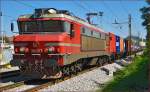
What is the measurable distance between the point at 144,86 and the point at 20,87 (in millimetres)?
5123

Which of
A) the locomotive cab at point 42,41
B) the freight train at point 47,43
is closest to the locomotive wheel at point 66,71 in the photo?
the freight train at point 47,43

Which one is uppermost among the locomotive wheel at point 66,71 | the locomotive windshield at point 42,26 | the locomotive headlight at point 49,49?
the locomotive windshield at point 42,26

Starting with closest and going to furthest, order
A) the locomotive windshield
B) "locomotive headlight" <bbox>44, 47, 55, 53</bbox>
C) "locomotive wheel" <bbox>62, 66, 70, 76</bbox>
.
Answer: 1. "locomotive headlight" <bbox>44, 47, 55, 53</bbox>
2. the locomotive windshield
3. "locomotive wheel" <bbox>62, 66, 70, 76</bbox>

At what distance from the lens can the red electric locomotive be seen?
17.2 metres

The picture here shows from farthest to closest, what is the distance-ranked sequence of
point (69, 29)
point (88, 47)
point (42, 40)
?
point (88, 47) → point (69, 29) → point (42, 40)

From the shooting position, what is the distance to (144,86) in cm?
1459

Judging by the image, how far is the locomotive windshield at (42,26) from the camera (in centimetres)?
1803

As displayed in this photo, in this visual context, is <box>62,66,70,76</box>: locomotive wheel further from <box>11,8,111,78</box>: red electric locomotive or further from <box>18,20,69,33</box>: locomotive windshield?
<box>18,20,69,33</box>: locomotive windshield

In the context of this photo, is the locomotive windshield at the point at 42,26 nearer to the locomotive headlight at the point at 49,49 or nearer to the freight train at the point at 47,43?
the freight train at the point at 47,43

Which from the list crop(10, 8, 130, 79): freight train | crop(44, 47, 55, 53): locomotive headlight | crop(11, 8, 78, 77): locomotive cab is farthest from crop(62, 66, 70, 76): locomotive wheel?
crop(44, 47, 55, 53): locomotive headlight

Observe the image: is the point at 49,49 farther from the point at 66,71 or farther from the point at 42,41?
the point at 66,71

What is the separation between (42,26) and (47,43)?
1410 millimetres

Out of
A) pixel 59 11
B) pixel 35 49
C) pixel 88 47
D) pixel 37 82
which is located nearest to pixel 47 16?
pixel 59 11

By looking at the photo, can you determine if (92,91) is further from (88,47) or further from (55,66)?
(88,47)
